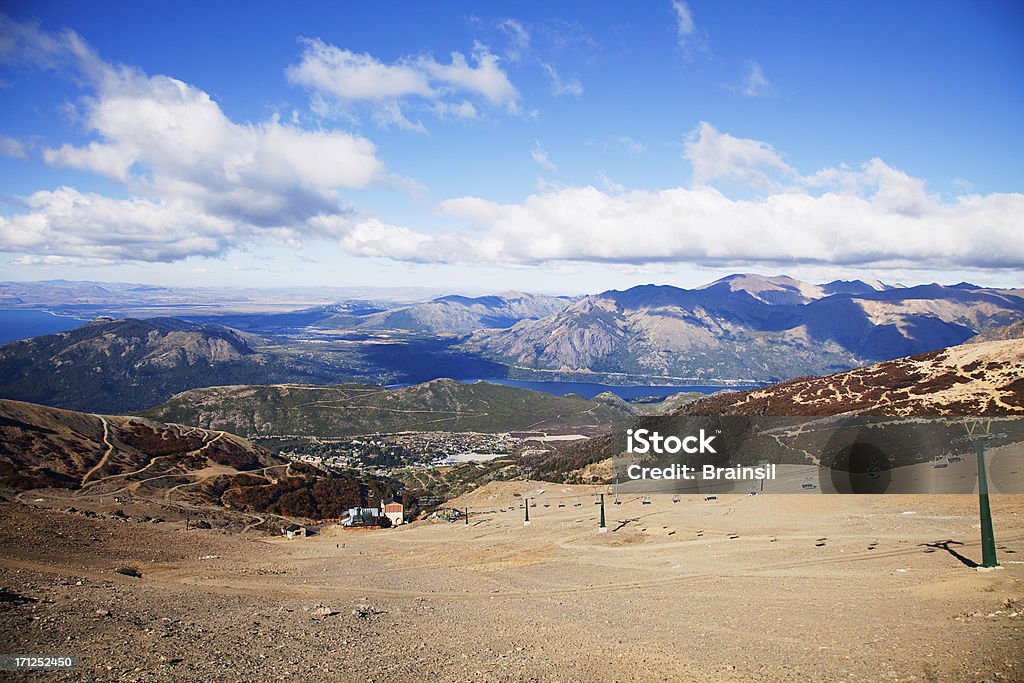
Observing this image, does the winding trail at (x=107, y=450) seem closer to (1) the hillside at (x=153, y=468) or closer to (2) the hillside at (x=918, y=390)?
(1) the hillside at (x=153, y=468)

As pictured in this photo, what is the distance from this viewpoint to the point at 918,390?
78.4m

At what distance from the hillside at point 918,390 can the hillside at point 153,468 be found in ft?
194

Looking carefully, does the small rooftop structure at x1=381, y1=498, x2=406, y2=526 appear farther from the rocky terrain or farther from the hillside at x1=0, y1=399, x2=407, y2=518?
the rocky terrain

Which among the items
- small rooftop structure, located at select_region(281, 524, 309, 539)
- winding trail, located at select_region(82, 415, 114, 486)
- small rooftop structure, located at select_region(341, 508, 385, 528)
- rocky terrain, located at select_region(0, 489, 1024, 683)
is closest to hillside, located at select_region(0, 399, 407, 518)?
winding trail, located at select_region(82, 415, 114, 486)

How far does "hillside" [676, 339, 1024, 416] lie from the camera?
6888cm

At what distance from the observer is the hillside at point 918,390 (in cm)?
6888

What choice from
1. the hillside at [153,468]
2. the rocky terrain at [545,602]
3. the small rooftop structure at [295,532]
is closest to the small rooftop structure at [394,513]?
the hillside at [153,468]

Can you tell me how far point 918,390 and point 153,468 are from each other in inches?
3870

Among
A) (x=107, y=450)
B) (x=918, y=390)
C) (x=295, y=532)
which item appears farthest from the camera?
(x=918, y=390)

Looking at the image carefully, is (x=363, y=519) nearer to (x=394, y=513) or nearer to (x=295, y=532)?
(x=394, y=513)

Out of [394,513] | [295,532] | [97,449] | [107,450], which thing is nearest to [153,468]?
[107,450]

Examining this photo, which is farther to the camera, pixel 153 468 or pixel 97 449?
pixel 97 449

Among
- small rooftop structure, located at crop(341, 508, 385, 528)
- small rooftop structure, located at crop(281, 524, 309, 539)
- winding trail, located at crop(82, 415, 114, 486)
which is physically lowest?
small rooftop structure, located at crop(341, 508, 385, 528)

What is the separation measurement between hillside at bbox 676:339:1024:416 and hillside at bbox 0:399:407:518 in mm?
59024
